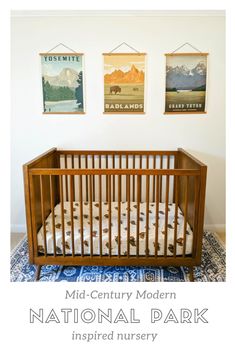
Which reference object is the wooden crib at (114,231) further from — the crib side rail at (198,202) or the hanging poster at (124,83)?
the hanging poster at (124,83)

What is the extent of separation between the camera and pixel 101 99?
268cm

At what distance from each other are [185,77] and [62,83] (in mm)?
1195

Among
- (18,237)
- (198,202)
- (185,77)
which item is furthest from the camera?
(18,237)

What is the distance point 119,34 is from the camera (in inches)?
100

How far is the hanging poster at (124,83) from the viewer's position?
2.59 metres

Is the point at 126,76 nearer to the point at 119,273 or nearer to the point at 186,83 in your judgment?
the point at 186,83

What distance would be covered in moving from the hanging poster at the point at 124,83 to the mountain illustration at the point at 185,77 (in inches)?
10.3

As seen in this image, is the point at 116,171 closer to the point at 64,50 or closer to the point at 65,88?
the point at 65,88

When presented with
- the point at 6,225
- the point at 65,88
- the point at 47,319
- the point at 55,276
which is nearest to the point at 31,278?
the point at 55,276

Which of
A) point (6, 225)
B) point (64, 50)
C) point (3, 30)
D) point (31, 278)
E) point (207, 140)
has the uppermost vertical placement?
point (64, 50)

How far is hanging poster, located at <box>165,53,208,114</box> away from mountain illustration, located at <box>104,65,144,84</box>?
0.27 metres

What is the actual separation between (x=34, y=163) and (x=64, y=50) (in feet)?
4.07

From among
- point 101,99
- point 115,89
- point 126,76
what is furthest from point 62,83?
point 126,76

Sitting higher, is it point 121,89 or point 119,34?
point 119,34
